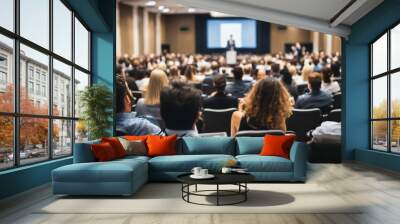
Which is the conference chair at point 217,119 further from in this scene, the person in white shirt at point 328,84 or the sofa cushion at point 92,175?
the sofa cushion at point 92,175

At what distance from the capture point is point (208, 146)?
766 cm

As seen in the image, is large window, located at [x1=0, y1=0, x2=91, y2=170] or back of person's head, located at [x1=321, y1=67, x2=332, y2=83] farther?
back of person's head, located at [x1=321, y1=67, x2=332, y2=83]

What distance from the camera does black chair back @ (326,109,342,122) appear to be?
1006cm

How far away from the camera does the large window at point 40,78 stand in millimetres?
5648

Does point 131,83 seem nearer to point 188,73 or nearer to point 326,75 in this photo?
point 188,73

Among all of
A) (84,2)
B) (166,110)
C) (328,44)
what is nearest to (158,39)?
(328,44)

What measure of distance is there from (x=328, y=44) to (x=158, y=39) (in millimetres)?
7129

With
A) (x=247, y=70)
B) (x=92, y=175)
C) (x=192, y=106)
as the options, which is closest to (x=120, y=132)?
(x=192, y=106)

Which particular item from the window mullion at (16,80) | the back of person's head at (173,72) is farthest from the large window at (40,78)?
the back of person's head at (173,72)

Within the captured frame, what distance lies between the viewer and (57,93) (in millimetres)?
7531

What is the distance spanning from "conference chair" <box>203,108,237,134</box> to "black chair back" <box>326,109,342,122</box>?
2238 mm

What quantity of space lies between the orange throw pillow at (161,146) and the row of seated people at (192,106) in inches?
73.2

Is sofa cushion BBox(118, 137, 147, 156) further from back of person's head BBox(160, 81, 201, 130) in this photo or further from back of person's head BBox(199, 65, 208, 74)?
back of person's head BBox(199, 65, 208, 74)

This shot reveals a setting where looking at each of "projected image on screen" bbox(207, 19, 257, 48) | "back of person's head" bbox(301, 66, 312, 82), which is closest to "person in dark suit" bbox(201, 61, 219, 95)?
"back of person's head" bbox(301, 66, 312, 82)
